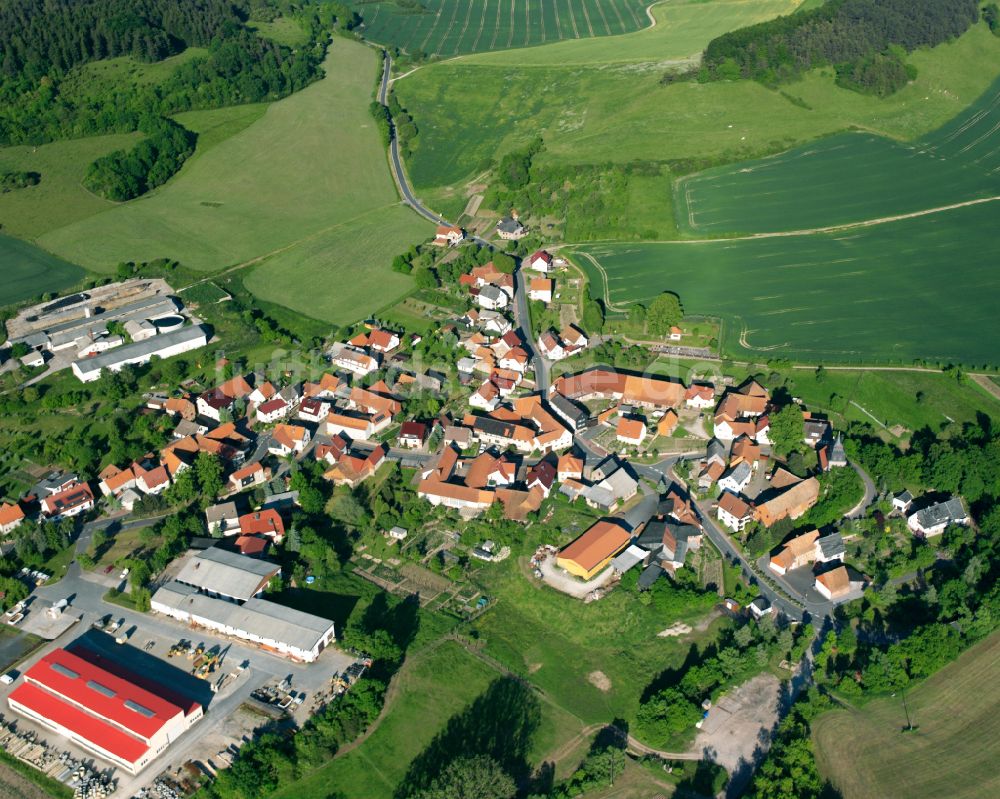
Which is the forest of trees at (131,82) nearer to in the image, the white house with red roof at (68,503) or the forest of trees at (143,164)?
the forest of trees at (143,164)

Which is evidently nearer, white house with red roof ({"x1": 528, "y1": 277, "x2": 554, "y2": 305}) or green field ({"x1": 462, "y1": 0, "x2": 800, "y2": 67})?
white house with red roof ({"x1": 528, "y1": 277, "x2": 554, "y2": 305})

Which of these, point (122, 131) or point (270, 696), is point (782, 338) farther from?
point (122, 131)

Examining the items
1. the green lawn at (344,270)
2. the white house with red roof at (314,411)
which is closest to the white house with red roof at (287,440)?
the white house with red roof at (314,411)

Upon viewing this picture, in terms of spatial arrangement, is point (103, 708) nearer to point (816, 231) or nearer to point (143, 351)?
point (143, 351)

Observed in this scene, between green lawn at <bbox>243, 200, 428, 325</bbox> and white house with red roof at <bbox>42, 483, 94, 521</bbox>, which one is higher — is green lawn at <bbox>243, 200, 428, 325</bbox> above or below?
above

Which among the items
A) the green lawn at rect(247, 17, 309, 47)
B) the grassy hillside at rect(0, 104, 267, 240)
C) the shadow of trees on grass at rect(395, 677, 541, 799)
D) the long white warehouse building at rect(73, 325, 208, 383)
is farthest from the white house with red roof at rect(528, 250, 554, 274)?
the green lawn at rect(247, 17, 309, 47)

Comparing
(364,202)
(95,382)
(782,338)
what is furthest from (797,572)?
(364,202)

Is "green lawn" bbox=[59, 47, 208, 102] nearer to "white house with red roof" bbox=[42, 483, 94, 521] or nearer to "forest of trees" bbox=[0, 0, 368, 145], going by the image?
"forest of trees" bbox=[0, 0, 368, 145]
